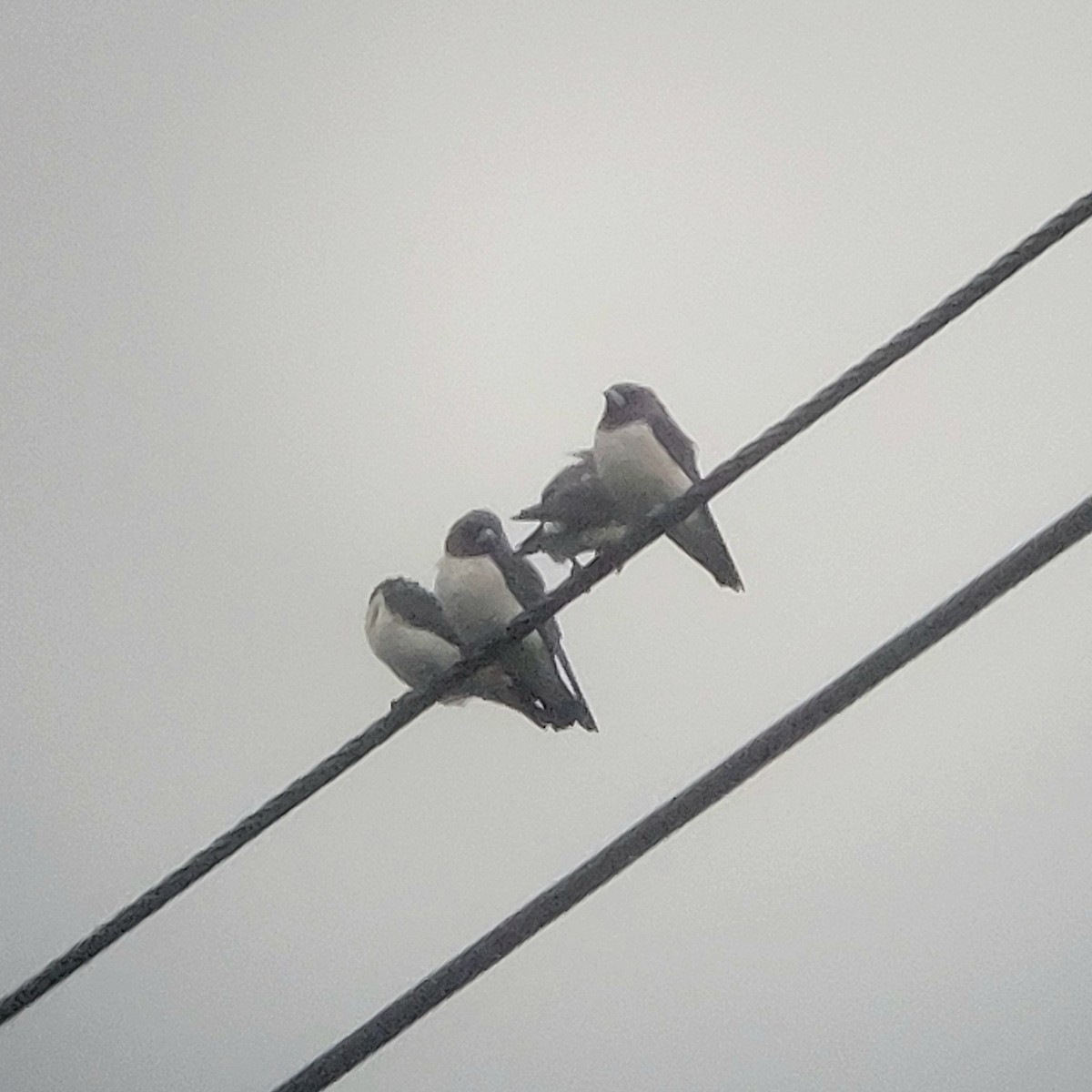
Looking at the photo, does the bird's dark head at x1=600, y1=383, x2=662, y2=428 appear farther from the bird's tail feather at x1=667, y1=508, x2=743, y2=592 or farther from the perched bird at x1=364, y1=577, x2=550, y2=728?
the perched bird at x1=364, y1=577, x2=550, y2=728

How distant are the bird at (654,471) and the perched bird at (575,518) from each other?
0.04m

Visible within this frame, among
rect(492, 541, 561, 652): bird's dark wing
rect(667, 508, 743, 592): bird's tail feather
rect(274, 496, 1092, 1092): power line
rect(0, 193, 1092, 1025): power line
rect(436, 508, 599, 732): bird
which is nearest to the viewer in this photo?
rect(274, 496, 1092, 1092): power line

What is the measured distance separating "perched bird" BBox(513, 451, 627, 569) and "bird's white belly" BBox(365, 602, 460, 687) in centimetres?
43

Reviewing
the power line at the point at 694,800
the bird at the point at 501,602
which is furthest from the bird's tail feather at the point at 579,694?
the power line at the point at 694,800

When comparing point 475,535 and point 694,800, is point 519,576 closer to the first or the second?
point 475,535

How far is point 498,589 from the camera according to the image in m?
4.66

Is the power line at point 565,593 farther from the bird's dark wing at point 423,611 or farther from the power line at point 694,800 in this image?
the bird's dark wing at point 423,611

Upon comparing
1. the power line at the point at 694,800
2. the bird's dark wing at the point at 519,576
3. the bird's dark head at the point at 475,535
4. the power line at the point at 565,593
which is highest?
the bird's dark head at the point at 475,535

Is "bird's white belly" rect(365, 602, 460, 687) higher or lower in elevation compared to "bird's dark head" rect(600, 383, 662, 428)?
lower

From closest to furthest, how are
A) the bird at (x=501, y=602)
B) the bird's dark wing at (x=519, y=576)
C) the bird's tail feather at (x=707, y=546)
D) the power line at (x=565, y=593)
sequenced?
1. the power line at (x=565, y=593)
2. the bird at (x=501, y=602)
3. the bird's tail feather at (x=707, y=546)
4. the bird's dark wing at (x=519, y=576)

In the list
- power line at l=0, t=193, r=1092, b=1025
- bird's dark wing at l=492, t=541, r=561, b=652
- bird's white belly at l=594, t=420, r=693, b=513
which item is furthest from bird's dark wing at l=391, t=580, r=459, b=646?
power line at l=0, t=193, r=1092, b=1025

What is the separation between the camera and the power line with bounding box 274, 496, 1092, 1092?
6.59ft

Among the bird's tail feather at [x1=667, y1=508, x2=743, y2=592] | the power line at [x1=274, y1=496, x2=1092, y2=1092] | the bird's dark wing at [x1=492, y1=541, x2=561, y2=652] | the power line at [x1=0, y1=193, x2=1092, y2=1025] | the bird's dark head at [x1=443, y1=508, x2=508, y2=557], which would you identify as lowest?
the power line at [x1=274, y1=496, x2=1092, y2=1092]

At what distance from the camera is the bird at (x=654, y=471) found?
4.50m
